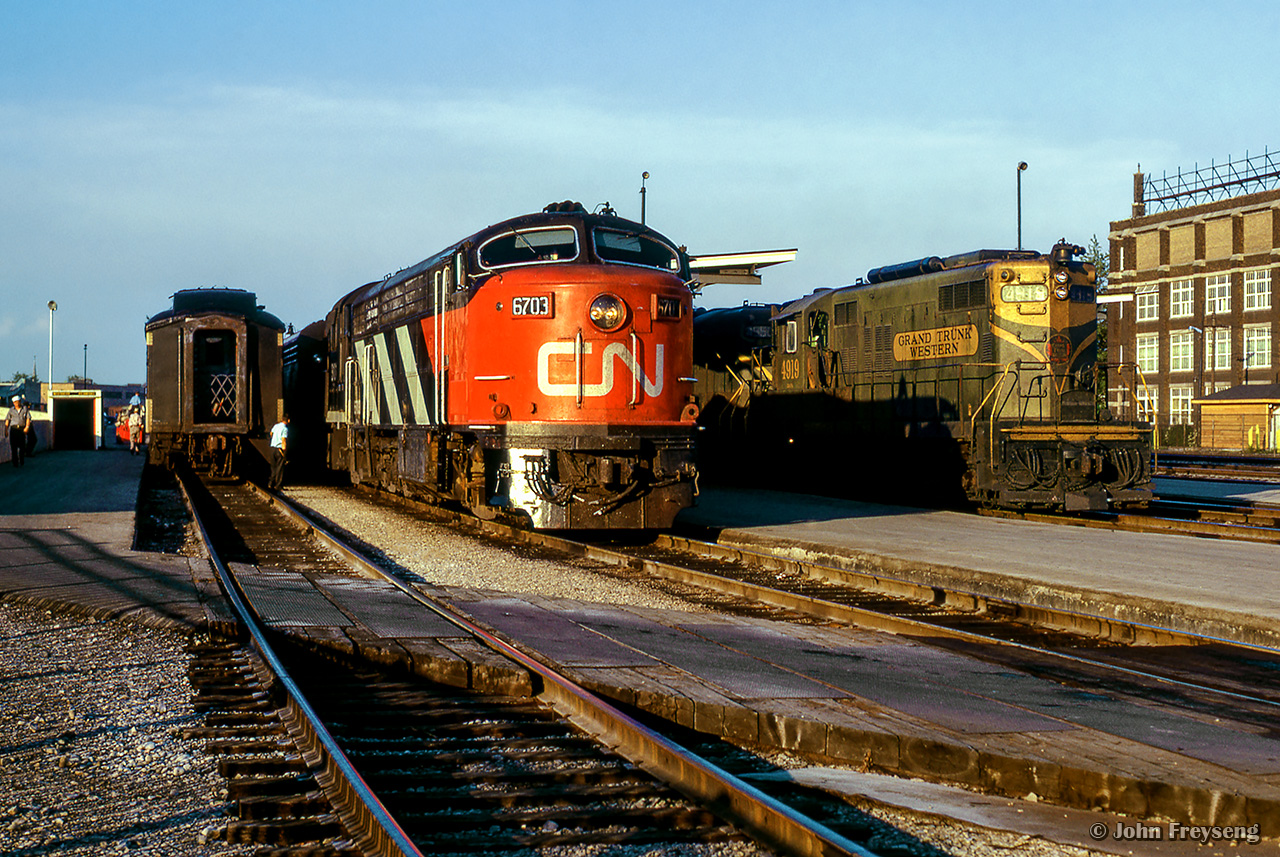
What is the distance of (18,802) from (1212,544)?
38.9 ft

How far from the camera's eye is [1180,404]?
201ft

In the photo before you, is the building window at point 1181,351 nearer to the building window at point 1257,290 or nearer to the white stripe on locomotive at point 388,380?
the building window at point 1257,290

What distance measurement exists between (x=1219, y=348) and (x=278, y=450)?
51.7 meters

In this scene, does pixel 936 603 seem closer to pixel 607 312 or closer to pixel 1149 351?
pixel 607 312

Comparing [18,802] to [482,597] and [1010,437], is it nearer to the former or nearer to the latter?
[482,597]

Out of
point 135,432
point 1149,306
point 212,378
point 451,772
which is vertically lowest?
point 451,772

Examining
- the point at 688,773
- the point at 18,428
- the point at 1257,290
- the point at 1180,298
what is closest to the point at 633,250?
the point at 688,773

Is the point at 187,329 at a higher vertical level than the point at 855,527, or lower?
higher

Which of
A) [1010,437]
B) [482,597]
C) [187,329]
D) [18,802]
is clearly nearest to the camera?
[18,802]

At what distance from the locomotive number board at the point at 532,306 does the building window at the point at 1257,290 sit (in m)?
53.7

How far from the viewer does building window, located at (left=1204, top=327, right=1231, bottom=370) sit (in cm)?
5862

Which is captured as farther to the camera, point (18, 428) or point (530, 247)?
point (18, 428)

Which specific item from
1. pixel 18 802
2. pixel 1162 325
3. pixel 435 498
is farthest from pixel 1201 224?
pixel 18 802

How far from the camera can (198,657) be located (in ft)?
23.5
